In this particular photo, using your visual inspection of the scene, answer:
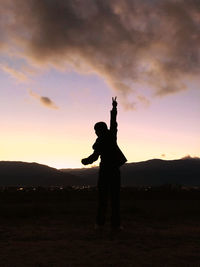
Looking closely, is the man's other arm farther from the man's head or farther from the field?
the field

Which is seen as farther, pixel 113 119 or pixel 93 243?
pixel 113 119

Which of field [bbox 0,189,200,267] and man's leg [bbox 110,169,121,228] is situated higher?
man's leg [bbox 110,169,121,228]

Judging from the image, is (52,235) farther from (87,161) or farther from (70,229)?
(87,161)

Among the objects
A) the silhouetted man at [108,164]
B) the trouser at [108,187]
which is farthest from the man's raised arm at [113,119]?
the trouser at [108,187]

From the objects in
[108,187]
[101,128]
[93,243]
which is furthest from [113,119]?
[93,243]

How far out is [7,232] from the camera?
9102 mm

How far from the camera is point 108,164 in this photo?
30.0 ft

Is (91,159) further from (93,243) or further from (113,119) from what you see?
(93,243)

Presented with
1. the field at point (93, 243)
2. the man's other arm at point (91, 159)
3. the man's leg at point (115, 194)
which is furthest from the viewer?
the man's other arm at point (91, 159)

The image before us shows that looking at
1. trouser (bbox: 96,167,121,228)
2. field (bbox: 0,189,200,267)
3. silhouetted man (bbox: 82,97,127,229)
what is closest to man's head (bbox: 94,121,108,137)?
silhouetted man (bbox: 82,97,127,229)

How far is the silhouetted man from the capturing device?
9070 mm

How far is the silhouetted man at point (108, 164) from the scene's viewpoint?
9.07m

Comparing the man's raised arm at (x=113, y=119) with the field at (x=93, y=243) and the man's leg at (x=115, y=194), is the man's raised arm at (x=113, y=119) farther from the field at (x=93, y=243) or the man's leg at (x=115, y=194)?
the field at (x=93, y=243)

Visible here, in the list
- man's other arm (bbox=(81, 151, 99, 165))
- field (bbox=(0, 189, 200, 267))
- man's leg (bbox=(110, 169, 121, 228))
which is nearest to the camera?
field (bbox=(0, 189, 200, 267))
